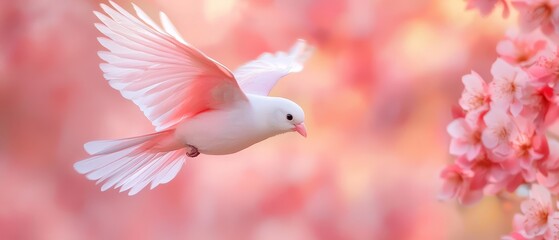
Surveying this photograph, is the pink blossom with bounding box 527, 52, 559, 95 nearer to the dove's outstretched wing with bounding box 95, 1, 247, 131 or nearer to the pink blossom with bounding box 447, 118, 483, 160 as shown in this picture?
the pink blossom with bounding box 447, 118, 483, 160

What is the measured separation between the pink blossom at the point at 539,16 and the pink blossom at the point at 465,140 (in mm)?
120

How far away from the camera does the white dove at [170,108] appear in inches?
18.2

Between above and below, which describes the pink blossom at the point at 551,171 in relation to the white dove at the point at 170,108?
above

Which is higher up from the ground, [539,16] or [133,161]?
[539,16]

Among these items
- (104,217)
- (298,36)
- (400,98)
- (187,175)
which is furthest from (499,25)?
(104,217)

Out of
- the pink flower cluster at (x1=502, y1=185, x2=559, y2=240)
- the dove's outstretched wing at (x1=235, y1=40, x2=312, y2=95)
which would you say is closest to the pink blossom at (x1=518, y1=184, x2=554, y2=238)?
the pink flower cluster at (x1=502, y1=185, x2=559, y2=240)

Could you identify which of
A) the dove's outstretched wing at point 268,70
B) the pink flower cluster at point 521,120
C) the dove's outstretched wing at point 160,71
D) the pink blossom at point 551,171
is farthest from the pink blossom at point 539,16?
the dove's outstretched wing at point 160,71

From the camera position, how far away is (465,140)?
74cm

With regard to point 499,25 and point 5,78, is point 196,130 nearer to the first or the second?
point 5,78

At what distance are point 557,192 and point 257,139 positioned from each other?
38cm

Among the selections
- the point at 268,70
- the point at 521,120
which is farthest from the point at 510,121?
the point at 268,70

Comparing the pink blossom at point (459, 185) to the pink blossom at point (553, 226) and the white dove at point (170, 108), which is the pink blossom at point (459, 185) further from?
the white dove at point (170, 108)

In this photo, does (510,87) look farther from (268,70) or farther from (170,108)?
(170,108)

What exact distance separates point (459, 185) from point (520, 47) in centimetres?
17
